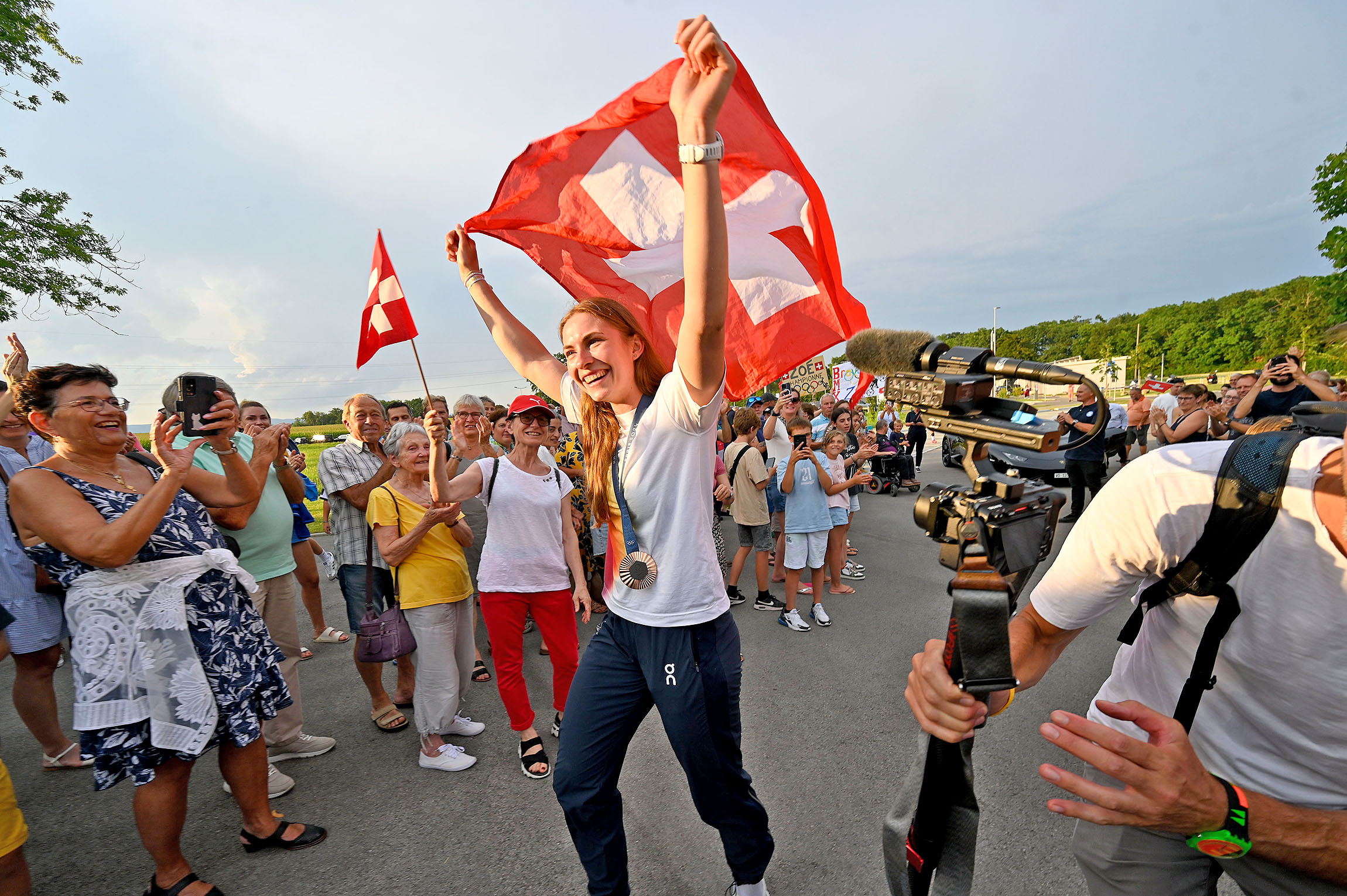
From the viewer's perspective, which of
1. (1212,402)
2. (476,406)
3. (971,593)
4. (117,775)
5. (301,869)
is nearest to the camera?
(971,593)

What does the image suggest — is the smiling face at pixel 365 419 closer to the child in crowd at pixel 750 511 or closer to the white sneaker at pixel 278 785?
the white sneaker at pixel 278 785

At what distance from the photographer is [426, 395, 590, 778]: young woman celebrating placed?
3236 mm

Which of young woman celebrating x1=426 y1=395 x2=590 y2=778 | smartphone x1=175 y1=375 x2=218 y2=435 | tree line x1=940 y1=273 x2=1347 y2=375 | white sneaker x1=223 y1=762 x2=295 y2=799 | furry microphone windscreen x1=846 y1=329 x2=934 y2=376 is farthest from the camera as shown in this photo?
tree line x1=940 y1=273 x2=1347 y2=375

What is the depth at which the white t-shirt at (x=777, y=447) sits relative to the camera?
21.1 feet

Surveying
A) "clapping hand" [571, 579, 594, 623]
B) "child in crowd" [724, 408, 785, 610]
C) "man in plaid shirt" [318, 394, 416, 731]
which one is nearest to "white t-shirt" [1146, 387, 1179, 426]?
"child in crowd" [724, 408, 785, 610]

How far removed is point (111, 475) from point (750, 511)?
14.8 feet

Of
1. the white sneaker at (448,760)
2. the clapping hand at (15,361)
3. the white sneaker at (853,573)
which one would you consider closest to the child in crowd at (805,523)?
the white sneaker at (853,573)

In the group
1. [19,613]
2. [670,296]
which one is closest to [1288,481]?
[670,296]

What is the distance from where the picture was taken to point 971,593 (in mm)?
890

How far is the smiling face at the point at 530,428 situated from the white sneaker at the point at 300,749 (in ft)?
7.39

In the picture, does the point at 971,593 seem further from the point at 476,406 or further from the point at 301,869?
the point at 476,406

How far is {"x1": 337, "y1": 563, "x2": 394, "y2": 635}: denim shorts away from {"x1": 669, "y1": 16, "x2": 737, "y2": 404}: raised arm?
10.2 feet

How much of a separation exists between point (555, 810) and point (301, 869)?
1.15m

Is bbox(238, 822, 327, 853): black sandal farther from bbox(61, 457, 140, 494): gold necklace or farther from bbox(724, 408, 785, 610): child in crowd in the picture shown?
bbox(724, 408, 785, 610): child in crowd
